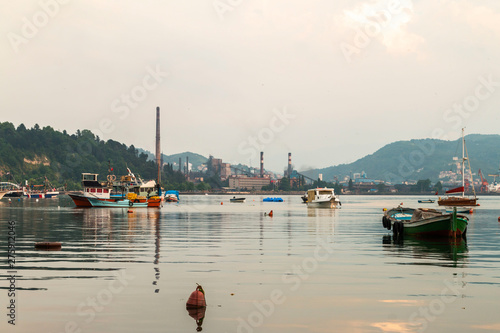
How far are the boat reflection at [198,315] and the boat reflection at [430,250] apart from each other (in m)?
19.1

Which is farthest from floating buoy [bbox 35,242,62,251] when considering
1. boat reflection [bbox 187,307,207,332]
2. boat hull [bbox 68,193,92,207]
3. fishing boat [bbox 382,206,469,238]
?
boat hull [bbox 68,193,92,207]

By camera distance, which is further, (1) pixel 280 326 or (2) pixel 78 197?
(2) pixel 78 197

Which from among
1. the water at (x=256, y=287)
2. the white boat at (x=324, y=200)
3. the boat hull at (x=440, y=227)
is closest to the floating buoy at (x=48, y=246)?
the water at (x=256, y=287)

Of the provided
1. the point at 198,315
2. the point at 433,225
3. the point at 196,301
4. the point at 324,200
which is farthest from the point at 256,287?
the point at 324,200

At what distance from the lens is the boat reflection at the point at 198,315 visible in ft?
67.1

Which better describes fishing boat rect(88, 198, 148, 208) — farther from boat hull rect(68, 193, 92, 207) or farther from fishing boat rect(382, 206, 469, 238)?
fishing boat rect(382, 206, 469, 238)

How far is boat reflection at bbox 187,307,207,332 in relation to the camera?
67.1 ft

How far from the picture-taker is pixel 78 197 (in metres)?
143

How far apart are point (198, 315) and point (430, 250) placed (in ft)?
93.8

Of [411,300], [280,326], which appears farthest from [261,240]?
[280,326]

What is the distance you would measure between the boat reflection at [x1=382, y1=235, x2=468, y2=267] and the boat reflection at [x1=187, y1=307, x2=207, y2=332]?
19.1 m

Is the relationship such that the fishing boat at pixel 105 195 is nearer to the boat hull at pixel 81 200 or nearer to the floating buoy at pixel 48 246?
the boat hull at pixel 81 200

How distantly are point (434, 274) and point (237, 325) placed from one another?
1571 centimetres

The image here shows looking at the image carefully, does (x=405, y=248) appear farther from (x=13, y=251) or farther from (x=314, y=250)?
(x=13, y=251)
